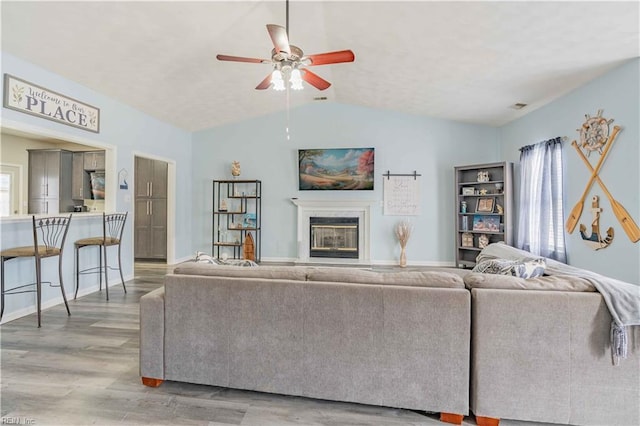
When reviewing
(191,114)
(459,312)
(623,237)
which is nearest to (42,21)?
(191,114)

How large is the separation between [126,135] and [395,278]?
183 inches

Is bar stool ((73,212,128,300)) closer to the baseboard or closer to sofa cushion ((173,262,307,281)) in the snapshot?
the baseboard

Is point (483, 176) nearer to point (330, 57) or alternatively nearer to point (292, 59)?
point (330, 57)

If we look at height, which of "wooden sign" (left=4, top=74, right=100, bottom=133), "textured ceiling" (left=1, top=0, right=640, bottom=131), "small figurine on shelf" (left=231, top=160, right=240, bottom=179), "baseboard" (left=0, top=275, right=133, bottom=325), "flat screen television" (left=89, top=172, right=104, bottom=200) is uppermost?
"textured ceiling" (left=1, top=0, right=640, bottom=131)

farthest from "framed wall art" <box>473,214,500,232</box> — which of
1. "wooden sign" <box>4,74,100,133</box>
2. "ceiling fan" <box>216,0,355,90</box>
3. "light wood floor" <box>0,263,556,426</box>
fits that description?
"wooden sign" <box>4,74,100,133</box>

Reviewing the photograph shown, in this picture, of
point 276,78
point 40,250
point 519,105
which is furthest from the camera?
point 519,105

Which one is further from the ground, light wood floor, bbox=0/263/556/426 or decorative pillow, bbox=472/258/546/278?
decorative pillow, bbox=472/258/546/278

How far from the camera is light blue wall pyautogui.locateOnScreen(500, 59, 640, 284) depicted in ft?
9.96

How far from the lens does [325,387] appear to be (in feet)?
6.15

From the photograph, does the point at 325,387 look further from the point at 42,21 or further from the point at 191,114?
the point at 191,114

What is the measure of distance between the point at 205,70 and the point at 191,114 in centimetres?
164

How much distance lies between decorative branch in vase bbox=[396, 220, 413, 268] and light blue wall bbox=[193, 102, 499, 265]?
0.13 meters

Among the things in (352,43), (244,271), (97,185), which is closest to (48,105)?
(97,185)

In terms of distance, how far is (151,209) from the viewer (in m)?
6.41
